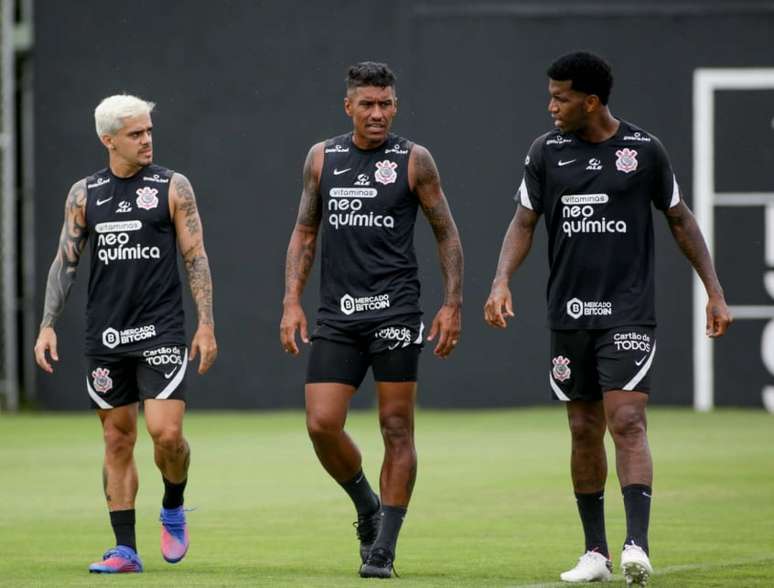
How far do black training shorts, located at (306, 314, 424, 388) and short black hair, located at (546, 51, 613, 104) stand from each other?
4.50ft

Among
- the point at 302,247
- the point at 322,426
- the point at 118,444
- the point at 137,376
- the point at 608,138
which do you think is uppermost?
the point at 608,138

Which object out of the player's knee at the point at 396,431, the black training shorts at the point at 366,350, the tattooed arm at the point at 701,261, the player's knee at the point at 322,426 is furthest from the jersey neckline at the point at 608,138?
the player's knee at the point at 322,426

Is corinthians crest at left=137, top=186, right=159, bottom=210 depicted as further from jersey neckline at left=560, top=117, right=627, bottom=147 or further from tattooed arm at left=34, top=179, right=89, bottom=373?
jersey neckline at left=560, top=117, right=627, bottom=147

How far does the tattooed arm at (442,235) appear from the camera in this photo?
858 centimetres

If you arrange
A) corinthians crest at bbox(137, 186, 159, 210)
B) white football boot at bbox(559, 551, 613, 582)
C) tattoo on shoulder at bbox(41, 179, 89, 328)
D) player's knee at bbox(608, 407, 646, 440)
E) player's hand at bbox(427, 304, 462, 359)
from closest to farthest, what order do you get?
player's knee at bbox(608, 407, 646, 440), white football boot at bbox(559, 551, 613, 582), player's hand at bbox(427, 304, 462, 359), corinthians crest at bbox(137, 186, 159, 210), tattoo on shoulder at bbox(41, 179, 89, 328)

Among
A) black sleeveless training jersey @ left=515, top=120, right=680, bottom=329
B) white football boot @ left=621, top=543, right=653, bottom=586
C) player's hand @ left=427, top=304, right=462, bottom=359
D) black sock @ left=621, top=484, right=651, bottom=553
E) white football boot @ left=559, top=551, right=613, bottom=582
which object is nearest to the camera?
white football boot @ left=621, top=543, right=653, bottom=586

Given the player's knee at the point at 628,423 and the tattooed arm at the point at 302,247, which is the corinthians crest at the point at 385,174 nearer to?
the tattooed arm at the point at 302,247

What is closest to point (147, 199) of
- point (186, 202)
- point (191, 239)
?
point (186, 202)

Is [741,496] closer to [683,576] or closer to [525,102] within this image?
[683,576]

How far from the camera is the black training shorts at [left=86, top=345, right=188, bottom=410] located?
344 inches

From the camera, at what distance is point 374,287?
858 cm

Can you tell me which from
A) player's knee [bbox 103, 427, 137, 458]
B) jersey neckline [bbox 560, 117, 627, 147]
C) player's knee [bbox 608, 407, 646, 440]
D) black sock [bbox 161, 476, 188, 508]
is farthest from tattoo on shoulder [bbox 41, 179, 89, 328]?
player's knee [bbox 608, 407, 646, 440]

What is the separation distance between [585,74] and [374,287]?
4.75 feet

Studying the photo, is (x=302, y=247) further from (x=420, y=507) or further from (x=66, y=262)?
(x=420, y=507)
